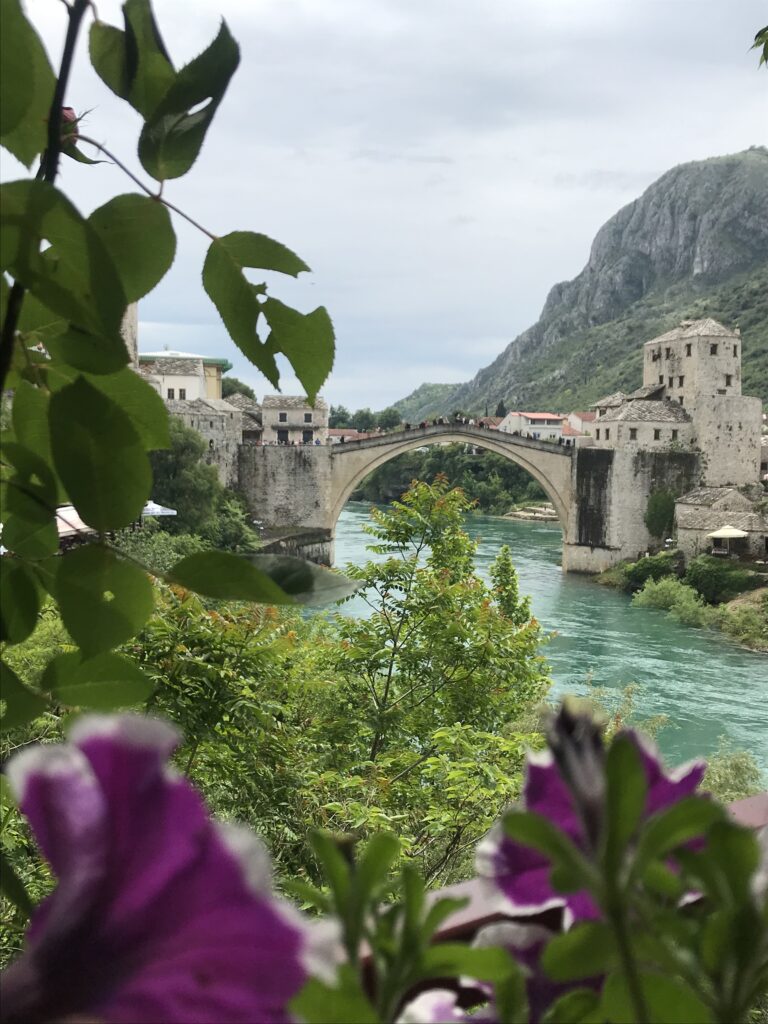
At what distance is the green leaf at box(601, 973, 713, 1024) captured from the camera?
183 mm

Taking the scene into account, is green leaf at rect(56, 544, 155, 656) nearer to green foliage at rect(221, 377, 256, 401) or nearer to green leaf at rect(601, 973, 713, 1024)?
green leaf at rect(601, 973, 713, 1024)

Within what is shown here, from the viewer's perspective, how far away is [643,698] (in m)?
10.9

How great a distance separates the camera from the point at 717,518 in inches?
713

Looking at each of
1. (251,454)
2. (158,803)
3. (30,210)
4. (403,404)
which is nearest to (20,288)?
(30,210)

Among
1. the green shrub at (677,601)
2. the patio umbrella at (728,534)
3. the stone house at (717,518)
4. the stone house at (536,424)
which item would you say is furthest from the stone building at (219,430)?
the stone house at (536,424)

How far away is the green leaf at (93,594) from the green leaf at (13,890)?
71mm

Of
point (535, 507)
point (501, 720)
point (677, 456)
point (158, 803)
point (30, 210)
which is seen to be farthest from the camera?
point (535, 507)

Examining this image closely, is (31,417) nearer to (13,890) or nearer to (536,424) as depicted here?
(13,890)

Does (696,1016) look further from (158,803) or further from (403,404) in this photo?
(403,404)

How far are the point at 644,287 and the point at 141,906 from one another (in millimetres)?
70255

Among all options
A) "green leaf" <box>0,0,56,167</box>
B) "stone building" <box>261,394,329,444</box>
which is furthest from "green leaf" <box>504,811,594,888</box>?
"stone building" <box>261,394,329,444</box>

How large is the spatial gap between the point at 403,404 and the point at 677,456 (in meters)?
70.8

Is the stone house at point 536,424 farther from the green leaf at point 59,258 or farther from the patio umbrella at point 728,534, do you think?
the green leaf at point 59,258

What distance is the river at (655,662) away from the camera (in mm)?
9867
